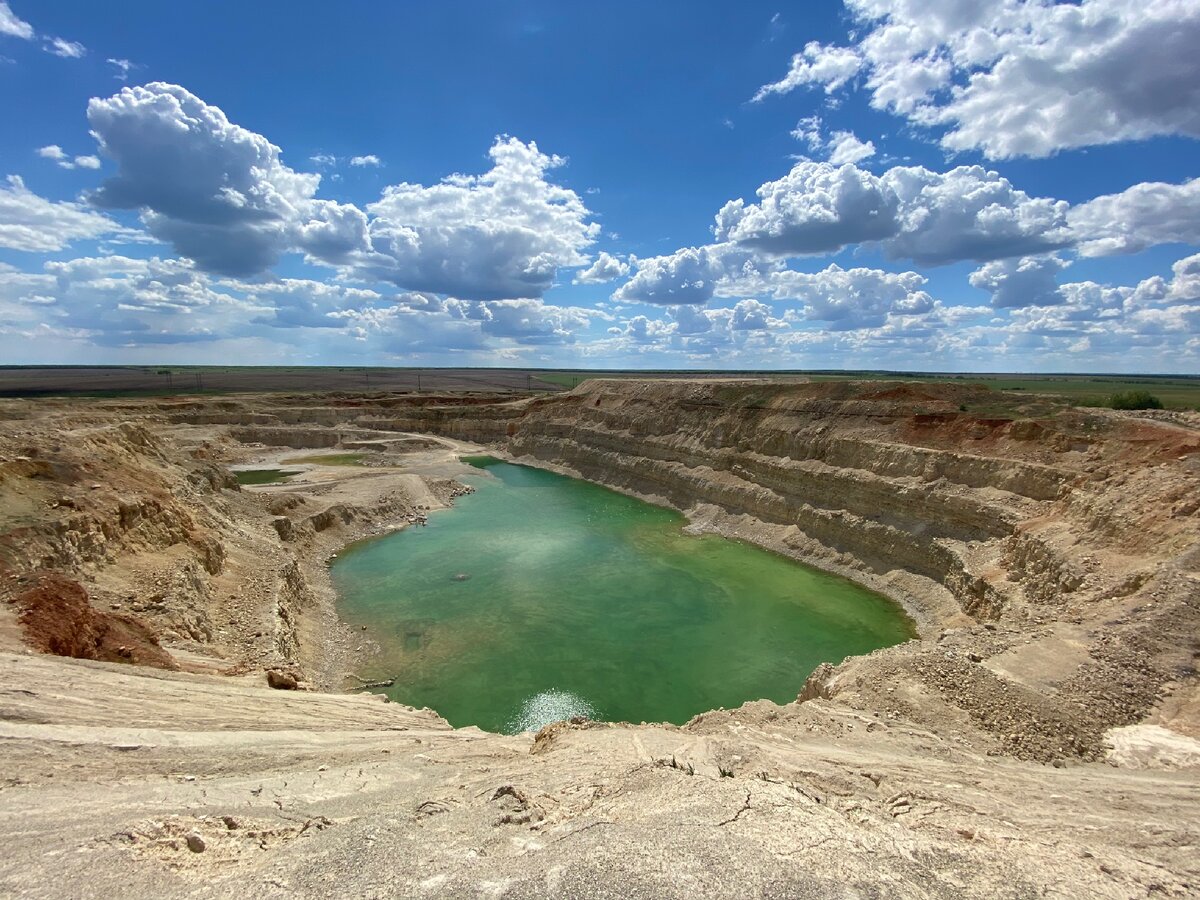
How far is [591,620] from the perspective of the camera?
2109cm

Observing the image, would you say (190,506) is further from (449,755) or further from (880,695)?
(880,695)

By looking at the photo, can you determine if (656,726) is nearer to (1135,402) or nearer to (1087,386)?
(1135,402)

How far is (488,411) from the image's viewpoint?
72.3m

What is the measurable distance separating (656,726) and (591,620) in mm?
8778

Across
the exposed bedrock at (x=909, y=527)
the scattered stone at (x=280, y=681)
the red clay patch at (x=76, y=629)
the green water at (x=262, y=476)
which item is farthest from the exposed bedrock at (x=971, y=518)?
the green water at (x=262, y=476)

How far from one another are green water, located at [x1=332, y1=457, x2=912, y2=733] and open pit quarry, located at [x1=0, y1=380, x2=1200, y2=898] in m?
1.94

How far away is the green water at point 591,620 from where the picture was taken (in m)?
16.3

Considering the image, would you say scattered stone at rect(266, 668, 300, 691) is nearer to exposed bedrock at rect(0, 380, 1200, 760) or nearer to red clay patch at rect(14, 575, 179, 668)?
red clay patch at rect(14, 575, 179, 668)

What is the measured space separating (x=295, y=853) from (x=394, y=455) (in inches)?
2104

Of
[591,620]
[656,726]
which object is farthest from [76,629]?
[591,620]

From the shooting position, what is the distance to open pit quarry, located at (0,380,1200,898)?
17.4 ft

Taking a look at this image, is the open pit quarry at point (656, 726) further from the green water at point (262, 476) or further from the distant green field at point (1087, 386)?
the distant green field at point (1087, 386)

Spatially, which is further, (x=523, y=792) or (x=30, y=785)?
(x=523, y=792)

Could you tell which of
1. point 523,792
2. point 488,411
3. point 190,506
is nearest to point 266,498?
point 190,506
